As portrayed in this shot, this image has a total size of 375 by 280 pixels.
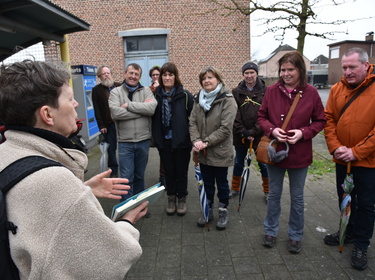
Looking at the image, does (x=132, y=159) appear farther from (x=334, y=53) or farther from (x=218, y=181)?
(x=334, y=53)

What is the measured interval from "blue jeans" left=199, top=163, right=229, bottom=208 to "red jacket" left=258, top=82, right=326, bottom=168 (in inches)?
31.4

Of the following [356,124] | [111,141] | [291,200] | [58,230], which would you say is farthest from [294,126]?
[111,141]

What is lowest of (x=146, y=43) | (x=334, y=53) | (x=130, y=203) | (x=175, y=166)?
(x=175, y=166)

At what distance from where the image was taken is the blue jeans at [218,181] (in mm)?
3680

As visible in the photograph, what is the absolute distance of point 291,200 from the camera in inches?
126

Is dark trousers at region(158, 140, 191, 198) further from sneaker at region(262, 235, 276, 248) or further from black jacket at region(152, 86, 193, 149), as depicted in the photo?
sneaker at region(262, 235, 276, 248)

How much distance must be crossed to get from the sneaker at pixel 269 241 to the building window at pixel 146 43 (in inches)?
426

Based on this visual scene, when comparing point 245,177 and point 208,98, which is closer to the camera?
point 208,98

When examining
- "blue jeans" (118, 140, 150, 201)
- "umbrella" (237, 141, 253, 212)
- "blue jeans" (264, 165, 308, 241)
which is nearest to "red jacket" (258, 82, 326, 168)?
"blue jeans" (264, 165, 308, 241)

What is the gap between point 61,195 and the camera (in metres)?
0.99

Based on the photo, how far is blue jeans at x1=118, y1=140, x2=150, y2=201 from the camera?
3.86 meters

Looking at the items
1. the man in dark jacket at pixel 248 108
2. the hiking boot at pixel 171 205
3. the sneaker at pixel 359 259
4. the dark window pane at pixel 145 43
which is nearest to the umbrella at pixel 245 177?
the man in dark jacket at pixel 248 108

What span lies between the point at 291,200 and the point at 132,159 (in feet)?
6.84

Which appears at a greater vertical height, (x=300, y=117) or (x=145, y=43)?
(x=145, y=43)
